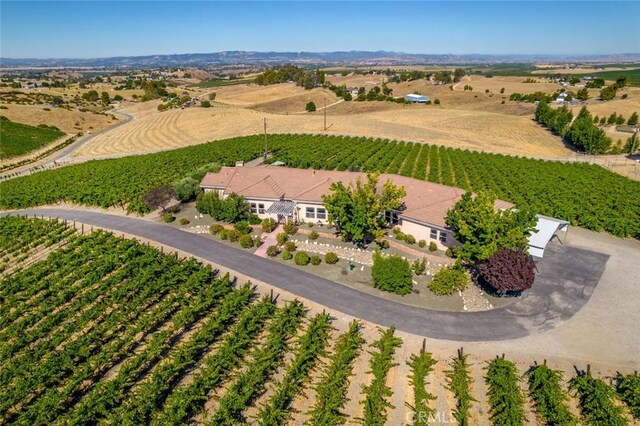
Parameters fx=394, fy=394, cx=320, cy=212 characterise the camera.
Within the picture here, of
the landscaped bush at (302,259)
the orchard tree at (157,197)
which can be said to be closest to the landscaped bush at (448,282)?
the landscaped bush at (302,259)

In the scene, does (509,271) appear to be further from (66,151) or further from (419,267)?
(66,151)

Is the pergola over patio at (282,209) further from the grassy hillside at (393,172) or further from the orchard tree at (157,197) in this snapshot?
the grassy hillside at (393,172)

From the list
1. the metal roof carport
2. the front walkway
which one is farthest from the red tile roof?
the metal roof carport

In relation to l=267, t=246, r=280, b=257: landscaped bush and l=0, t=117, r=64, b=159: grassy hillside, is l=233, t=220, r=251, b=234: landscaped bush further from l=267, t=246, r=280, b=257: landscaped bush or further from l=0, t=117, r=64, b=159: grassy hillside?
l=0, t=117, r=64, b=159: grassy hillside

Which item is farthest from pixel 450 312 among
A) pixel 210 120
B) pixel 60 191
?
pixel 210 120

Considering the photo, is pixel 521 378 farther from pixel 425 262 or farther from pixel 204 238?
pixel 204 238
